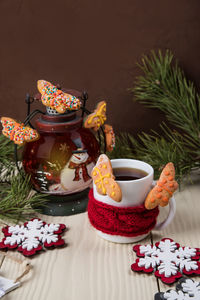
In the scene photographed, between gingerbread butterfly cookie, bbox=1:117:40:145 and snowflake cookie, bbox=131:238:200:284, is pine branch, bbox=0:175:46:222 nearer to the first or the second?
gingerbread butterfly cookie, bbox=1:117:40:145

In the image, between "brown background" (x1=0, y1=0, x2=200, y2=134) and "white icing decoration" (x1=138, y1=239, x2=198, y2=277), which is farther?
"brown background" (x1=0, y1=0, x2=200, y2=134)

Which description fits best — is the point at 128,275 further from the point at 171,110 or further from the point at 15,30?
the point at 15,30

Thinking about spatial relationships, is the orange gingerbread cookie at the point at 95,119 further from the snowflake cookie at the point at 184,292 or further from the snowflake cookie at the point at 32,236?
the snowflake cookie at the point at 184,292

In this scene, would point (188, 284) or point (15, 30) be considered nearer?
point (188, 284)

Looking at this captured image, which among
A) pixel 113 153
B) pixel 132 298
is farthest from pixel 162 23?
pixel 132 298

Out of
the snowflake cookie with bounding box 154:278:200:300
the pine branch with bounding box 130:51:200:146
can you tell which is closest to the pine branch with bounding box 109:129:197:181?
the pine branch with bounding box 130:51:200:146

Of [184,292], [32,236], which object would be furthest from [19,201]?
[184,292]

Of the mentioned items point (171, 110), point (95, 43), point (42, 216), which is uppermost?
point (95, 43)
